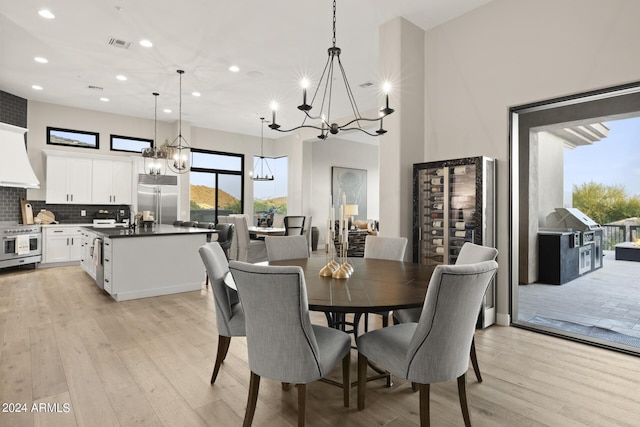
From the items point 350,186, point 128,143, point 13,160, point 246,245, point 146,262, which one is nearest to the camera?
point 146,262

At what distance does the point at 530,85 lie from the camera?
3.41 metres

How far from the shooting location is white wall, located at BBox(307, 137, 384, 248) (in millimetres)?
9852

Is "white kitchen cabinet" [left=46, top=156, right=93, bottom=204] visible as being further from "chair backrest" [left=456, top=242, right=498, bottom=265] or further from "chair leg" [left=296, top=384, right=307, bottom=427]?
"chair backrest" [left=456, top=242, right=498, bottom=265]

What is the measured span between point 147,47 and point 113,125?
4005mm

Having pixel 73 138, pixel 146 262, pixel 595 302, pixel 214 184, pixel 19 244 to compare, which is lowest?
pixel 595 302

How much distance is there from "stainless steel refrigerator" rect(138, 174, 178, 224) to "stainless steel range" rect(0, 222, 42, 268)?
1964 millimetres

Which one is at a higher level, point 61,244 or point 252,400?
point 61,244

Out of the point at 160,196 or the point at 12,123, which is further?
the point at 160,196

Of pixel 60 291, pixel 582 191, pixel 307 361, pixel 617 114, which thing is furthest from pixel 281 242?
pixel 582 191

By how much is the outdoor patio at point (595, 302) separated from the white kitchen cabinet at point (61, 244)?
7603 millimetres

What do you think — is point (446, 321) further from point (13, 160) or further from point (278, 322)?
point (13, 160)

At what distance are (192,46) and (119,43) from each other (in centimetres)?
95

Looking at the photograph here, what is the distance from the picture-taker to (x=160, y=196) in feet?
26.3

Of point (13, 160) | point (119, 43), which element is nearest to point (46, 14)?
point (119, 43)
